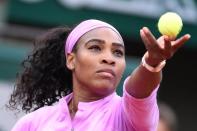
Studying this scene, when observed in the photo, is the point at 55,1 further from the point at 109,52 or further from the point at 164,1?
the point at 109,52

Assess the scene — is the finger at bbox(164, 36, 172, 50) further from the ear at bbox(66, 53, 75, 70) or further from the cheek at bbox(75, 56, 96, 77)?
the ear at bbox(66, 53, 75, 70)

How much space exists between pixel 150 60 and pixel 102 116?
529 millimetres

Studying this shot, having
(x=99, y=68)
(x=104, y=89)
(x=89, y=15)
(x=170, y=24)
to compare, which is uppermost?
(x=89, y=15)

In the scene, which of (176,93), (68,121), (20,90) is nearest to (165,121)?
(20,90)

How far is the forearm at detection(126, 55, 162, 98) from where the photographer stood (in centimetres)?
396

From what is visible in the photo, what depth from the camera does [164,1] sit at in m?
11.1

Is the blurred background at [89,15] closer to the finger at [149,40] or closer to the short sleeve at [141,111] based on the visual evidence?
the short sleeve at [141,111]

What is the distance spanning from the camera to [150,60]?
3.93 m

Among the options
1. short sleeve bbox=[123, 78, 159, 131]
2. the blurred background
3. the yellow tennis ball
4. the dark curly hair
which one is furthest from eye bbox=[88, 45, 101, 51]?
the blurred background

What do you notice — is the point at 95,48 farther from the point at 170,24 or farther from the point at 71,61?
the point at 170,24

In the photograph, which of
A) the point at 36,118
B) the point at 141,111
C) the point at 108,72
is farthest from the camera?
the point at 36,118

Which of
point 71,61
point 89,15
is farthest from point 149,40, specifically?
point 89,15

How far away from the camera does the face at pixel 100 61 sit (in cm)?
429

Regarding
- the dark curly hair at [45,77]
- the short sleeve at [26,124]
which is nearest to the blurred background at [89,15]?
the dark curly hair at [45,77]
